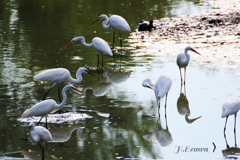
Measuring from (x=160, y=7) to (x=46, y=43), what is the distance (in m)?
9.28

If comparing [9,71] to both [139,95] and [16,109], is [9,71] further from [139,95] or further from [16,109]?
[139,95]

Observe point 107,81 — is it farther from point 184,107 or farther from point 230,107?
point 230,107

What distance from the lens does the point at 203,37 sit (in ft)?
48.2

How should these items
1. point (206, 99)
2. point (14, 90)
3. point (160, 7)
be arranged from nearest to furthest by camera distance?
point (206, 99) → point (14, 90) → point (160, 7)

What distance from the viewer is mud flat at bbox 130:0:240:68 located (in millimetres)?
12417

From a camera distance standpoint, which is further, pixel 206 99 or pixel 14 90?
pixel 14 90

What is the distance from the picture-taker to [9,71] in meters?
11.1

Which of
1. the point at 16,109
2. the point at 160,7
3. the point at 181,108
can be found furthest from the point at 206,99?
the point at 160,7

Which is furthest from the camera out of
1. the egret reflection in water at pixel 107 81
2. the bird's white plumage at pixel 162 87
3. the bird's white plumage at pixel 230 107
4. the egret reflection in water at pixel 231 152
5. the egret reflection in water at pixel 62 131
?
the egret reflection in water at pixel 107 81

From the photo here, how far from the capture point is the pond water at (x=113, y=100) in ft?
21.6

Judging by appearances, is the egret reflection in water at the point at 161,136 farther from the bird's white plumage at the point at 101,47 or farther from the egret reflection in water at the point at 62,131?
→ the bird's white plumage at the point at 101,47

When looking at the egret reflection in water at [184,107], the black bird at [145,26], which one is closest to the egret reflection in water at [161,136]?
the egret reflection in water at [184,107]

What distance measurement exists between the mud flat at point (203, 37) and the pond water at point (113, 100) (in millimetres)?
127

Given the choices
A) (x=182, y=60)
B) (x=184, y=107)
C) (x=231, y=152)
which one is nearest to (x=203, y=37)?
(x=182, y=60)
